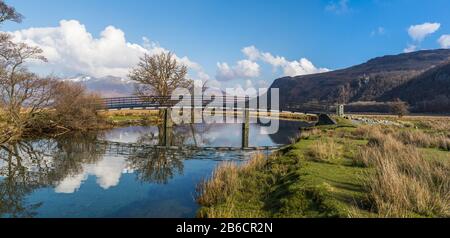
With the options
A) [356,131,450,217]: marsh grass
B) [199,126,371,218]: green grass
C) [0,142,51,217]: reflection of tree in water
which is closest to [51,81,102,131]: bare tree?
[0,142,51,217]: reflection of tree in water

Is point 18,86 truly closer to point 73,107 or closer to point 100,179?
point 73,107

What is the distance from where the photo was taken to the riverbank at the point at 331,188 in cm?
603

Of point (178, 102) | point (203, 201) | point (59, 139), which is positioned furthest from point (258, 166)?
point (178, 102)

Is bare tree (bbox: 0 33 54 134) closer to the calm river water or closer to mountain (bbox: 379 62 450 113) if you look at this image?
the calm river water

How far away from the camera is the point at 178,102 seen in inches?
1480

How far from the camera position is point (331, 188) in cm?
744

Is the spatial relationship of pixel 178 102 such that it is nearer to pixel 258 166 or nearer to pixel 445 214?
pixel 258 166

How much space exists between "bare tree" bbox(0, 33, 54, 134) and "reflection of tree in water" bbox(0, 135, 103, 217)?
2.49m

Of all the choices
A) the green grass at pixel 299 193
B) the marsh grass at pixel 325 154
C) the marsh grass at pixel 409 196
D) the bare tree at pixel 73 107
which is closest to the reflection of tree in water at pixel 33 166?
the bare tree at pixel 73 107

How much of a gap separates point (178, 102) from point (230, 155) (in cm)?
2076

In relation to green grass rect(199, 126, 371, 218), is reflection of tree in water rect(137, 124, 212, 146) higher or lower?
higher

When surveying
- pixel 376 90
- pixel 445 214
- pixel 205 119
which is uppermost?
pixel 376 90

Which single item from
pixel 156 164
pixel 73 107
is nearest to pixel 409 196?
pixel 156 164

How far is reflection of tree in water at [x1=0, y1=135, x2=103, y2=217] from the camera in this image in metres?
9.98
